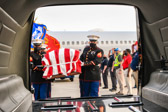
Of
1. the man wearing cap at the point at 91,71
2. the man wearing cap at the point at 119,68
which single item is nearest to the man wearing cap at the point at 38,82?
the man wearing cap at the point at 91,71

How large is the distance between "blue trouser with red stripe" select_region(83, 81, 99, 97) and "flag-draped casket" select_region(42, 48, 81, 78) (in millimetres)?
907

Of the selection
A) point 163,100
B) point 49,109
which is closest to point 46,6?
point 49,109

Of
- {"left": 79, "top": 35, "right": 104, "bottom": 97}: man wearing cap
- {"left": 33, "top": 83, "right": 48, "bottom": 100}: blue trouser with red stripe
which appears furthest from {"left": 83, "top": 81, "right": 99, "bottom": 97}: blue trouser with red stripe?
{"left": 33, "top": 83, "right": 48, "bottom": 100}: blue trouser with red stripe

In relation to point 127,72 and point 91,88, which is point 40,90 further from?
point 127,72

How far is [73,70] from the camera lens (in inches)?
142

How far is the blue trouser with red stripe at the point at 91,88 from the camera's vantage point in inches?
174

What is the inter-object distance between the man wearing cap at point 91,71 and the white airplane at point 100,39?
1404cm

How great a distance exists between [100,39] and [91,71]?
16.4 m

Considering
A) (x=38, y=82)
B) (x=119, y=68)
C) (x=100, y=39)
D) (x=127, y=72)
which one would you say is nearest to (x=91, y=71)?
(x=38, y=82)

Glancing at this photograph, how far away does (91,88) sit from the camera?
450cm

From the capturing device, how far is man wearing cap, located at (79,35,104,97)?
178 inches

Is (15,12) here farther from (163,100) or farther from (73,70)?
(73,70)

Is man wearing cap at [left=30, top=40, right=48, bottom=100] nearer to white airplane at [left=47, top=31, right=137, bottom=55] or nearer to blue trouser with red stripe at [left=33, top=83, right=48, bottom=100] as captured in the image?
blue trouser with red stripe at [left=33, top=83, right=48, bottom=100]

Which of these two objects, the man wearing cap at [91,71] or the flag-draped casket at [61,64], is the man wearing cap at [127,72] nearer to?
the man wearing cap at [91,71]
